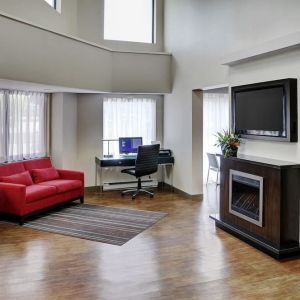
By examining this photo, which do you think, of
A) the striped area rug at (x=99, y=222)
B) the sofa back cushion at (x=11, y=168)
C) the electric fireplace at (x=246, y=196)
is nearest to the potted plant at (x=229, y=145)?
the electric fireplace at (x=246, y=196)

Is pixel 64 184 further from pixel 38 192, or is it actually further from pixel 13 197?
pixel 13 197

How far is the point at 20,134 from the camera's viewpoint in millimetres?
6242

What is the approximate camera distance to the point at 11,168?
566 cm

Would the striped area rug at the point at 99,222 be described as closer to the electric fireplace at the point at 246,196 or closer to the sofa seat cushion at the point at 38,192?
the sofa seat cushion at the point at 38,192

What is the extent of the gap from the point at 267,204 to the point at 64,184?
3487mm

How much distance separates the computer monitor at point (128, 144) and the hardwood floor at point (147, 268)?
267 cm

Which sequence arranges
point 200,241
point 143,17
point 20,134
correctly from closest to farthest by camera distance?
point 200,241 → point 20,134 → point 143,17

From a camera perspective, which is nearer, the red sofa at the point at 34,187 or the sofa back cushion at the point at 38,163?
the red sofa at the point at 34,187

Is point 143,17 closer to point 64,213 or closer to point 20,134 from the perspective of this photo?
point 20,134

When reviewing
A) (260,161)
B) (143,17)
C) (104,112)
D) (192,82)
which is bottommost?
(260,161)

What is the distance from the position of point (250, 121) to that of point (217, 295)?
97.3 inches

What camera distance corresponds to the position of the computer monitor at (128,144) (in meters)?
7.23

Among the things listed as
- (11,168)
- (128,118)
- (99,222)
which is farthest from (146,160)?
(11,168)

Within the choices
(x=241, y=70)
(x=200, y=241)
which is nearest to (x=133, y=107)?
(x=241, y=70)
